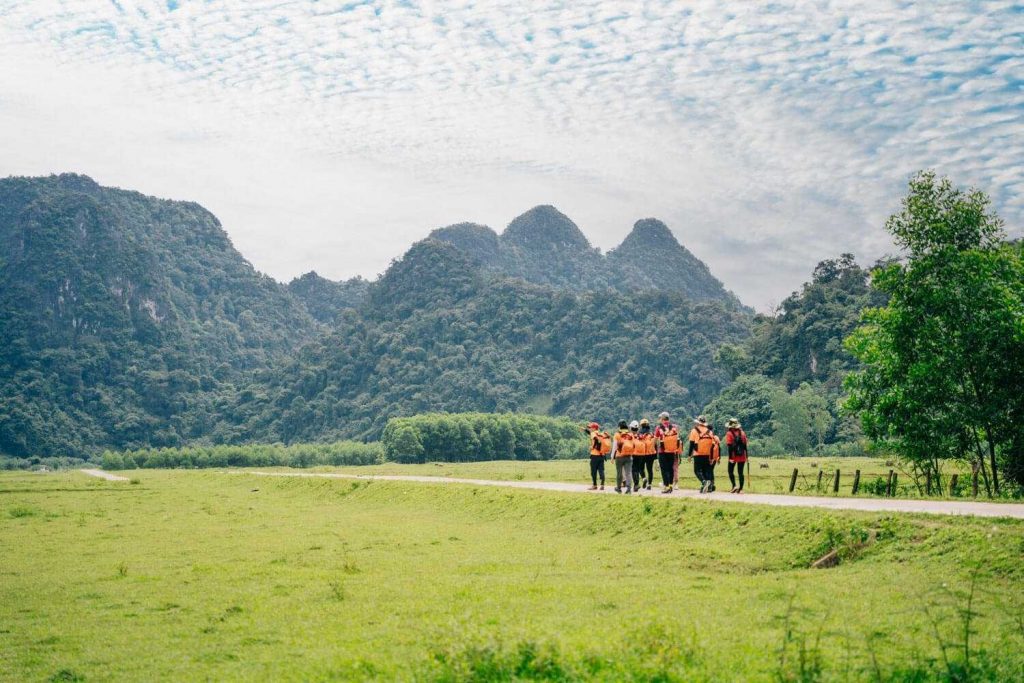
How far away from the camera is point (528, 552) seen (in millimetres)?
18500

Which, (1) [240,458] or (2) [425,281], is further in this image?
(2) [425,281]

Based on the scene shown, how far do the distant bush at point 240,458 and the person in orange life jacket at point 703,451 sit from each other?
71562 millimetres

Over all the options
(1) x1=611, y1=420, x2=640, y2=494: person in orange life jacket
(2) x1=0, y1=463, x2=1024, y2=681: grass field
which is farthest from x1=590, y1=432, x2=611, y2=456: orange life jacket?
(2) x1=0, y1=463, x2=1024, y2=681: grass field

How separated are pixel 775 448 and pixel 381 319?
100016 mm

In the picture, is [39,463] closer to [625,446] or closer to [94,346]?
[94,346]

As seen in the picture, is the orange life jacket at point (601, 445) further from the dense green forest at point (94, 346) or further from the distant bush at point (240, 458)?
the dense green forest at point (94, 346)

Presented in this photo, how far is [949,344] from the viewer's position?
27.5 metres

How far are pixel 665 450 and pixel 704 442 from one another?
147 cm

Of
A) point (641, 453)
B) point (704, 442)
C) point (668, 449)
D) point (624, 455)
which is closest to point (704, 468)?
point (704, 442)

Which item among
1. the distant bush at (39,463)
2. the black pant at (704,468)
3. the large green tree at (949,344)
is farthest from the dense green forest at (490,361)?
the black pant at (704,468)

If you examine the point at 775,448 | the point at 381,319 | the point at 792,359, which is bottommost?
the point at 775,448

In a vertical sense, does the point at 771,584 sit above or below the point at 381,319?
below

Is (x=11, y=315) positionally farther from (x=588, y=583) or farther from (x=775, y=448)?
(x=588, y=583)

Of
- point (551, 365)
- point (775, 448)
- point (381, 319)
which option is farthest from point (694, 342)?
point (775, 448)
